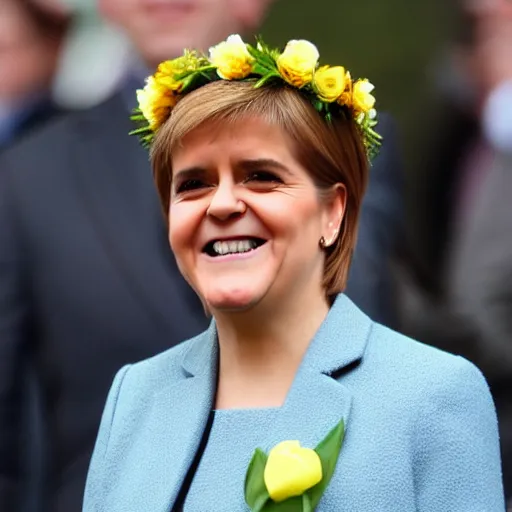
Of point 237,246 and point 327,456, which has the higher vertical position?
point 237,246

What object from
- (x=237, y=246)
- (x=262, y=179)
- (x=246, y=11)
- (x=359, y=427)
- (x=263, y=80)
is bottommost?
(x=359, y=427)

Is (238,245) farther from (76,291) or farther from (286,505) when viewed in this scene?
(76,291)

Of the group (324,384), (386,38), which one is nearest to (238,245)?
(324,384)

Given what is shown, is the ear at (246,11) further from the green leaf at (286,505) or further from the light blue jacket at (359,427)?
the green leaf at (286,505)

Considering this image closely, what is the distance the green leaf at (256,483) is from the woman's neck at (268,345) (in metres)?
0.17

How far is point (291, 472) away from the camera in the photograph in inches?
132

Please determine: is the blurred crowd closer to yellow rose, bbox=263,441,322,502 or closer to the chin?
the chin

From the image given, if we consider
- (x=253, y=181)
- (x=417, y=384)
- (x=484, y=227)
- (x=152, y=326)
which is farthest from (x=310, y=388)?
(x=484, y=227)

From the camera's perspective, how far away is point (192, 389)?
12.3 ft

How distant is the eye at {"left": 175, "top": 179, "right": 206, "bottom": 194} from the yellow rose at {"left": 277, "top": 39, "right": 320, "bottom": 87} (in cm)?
29

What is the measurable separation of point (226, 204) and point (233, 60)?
0.32m

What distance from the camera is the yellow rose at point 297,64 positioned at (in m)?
3.56

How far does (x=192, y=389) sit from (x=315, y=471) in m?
0.50

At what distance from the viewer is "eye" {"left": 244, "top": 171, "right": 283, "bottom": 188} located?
3.54m
